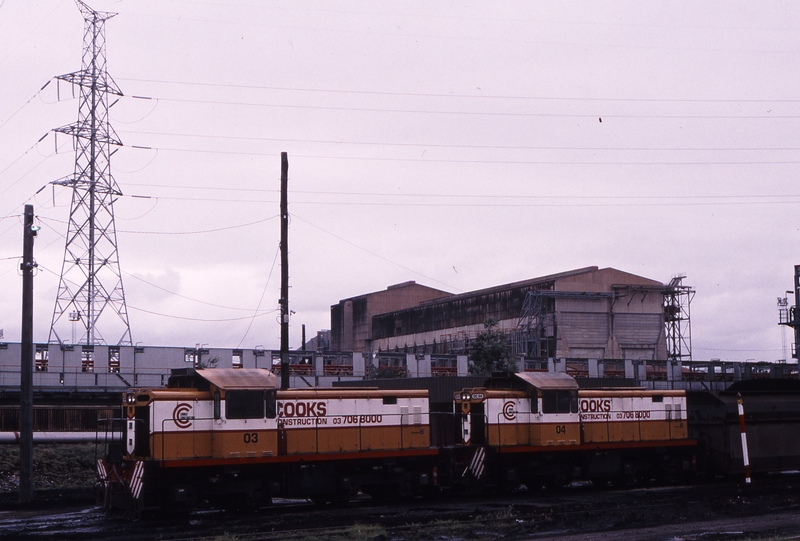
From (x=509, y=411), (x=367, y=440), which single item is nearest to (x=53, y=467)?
(x=367, y=440)

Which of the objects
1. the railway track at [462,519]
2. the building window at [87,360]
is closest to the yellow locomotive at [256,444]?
the railway track at [462,519]

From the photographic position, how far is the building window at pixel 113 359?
173 ft

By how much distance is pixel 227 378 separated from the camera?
19.9 m

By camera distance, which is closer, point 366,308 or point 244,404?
point 244,404

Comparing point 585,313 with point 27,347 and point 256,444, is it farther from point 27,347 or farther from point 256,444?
point 256,444

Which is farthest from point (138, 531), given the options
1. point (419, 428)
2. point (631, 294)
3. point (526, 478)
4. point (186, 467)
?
point (631, 294)

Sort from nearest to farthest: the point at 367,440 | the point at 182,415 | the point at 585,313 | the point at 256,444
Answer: the point at 182,415 → the point at 256,444 → the point at 367,440 → the point at 585,313

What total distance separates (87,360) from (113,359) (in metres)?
1.90

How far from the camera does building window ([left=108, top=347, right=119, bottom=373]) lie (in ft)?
173

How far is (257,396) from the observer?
66.0 ft

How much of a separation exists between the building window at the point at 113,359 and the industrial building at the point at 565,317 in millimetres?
31370

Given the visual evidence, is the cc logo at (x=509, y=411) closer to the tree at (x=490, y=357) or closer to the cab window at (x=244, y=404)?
the cab window at (x=244, y=404)

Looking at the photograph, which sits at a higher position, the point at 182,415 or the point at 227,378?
the point at 227,378

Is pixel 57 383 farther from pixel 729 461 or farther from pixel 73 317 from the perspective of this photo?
pixel 729 461
